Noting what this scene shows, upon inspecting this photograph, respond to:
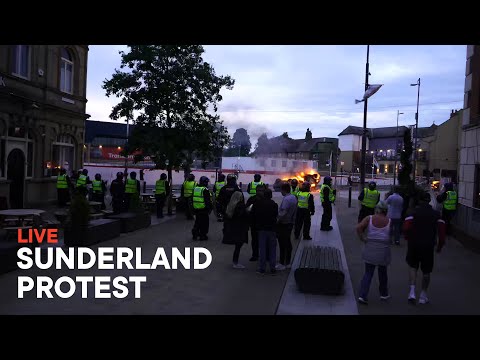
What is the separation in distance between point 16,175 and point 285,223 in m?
12.6

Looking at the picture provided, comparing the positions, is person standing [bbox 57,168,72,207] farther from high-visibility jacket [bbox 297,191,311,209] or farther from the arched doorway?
high-visibility jacket [bbox 297,191,311,209]

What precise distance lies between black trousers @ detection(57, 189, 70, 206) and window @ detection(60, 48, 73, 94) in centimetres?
506

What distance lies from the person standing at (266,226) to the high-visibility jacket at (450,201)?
838 cm

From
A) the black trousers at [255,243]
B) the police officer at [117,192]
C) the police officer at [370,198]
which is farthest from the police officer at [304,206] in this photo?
the police officer at [117,192]

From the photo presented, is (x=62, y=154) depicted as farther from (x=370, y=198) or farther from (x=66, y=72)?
(x=370, y=198)

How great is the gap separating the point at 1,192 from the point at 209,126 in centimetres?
844

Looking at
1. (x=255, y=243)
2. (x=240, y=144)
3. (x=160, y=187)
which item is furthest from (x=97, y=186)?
(x=240, y=144)

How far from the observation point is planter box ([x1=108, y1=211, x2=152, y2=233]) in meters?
13.9

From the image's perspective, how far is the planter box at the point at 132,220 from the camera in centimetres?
1391

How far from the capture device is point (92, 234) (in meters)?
11.5

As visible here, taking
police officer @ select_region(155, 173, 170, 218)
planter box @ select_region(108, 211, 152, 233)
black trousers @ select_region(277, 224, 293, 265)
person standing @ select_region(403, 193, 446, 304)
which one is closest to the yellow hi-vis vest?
black trousers @ select_region(277, 224, 293, 265)

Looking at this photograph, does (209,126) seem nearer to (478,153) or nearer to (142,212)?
(142,212)
